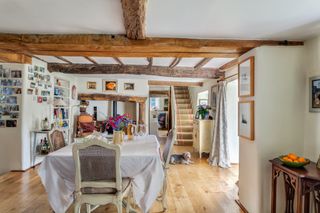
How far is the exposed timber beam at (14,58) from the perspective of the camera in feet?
13.4

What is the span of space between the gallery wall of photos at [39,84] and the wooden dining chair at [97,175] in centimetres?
320

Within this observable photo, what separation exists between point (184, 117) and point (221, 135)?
3.29 meters

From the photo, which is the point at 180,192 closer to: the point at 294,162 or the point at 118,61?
the point at 294,162

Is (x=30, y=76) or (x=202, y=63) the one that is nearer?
→ (x=30, y=76)

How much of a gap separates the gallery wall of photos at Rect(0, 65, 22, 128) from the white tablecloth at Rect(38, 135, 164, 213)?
251cm

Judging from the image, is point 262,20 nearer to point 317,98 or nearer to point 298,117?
point 317,98

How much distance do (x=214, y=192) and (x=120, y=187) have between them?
1.90m

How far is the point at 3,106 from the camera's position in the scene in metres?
4.64

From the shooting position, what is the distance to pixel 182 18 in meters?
2.24

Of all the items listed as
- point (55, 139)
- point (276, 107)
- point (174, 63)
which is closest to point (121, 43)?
point (55, 139)

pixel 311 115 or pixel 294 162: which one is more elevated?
pixel 311 115

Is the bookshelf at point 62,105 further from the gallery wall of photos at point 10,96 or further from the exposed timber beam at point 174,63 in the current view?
the exposed timber beam at point 174,63

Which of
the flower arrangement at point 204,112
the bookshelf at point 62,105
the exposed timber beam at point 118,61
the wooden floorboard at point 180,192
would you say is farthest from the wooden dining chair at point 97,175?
the flower arrangement at point 204,112

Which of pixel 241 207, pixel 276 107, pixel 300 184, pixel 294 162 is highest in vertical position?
pixel 276 107
